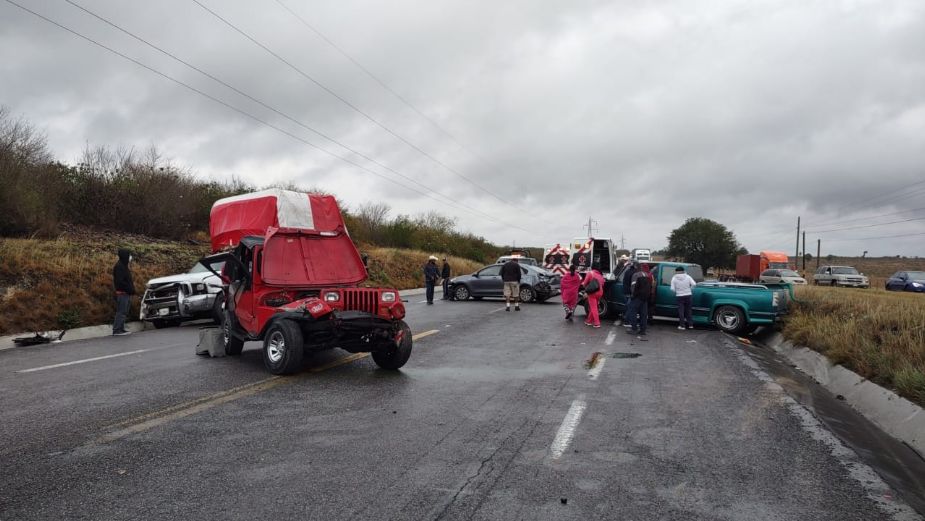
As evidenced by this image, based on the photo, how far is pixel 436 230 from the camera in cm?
5847

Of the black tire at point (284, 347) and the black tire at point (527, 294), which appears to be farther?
the black tire at point (527, 294)

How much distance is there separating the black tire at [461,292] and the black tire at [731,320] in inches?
452

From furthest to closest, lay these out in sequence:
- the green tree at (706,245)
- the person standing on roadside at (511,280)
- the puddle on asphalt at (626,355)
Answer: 1. the green tree at (706,245)
2. the person standing on roadside at (511,280)
3. the puddle on asphalt at (626,355)

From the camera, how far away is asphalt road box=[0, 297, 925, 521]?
3766mm

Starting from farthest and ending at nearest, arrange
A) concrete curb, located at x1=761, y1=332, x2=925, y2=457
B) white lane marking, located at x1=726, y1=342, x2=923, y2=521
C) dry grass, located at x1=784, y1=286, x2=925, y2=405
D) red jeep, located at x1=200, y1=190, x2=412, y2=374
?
red jeep, located at x1=200, y1=190, x2=412, y2=374 < dry grass, located at x1=784, y1=286, x2=925, y2=405 < concrete curb, located at x1=761, y1=332, x2=925, y2=457 < white lane marking, located at x1=726, y1=342, x2=923, y2=521

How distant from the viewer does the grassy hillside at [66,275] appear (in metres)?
14.0

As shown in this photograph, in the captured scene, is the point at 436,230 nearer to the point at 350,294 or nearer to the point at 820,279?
the point at 820,279

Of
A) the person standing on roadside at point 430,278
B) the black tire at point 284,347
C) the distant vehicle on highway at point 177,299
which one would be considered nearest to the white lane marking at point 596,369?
the black tire at point 284,347

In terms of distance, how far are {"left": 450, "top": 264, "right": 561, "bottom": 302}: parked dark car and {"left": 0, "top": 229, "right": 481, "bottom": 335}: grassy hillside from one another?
10316mm

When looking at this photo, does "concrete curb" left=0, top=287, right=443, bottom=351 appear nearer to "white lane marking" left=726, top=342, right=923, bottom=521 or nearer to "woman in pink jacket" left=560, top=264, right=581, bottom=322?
"woman in pink jacket" left=560, top=264, right=581, bottom=322

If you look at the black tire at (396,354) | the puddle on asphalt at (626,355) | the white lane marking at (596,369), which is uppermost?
the black tire at (396,354)

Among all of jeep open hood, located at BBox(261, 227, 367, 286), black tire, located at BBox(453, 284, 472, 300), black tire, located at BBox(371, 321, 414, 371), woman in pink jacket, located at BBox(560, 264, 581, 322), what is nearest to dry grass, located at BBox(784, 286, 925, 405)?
woman in pink jacket, located at BBox(560, 264, 581, 322)

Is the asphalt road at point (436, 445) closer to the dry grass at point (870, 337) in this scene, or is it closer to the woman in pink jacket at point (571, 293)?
the dry grass at point (870, 337)

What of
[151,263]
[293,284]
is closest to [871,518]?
[293,284]
